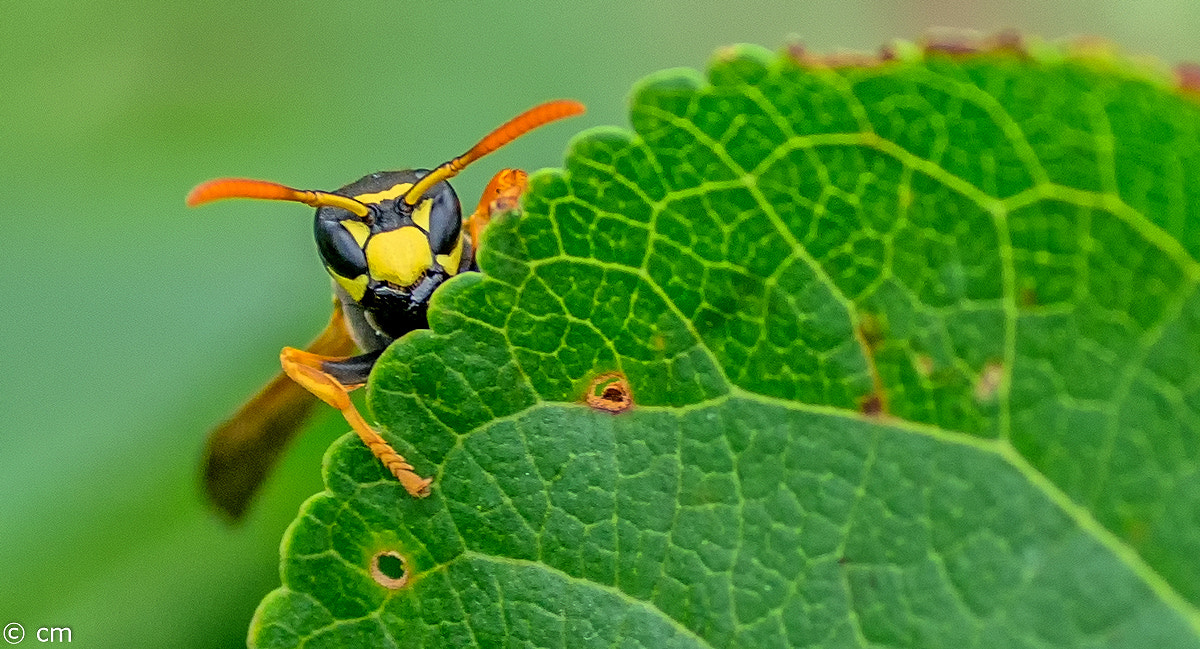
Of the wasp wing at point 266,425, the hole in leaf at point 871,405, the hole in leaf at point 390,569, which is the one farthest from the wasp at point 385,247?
the hole in leaf at point 871,405

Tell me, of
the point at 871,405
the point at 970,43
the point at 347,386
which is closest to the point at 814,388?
the point at 871,405

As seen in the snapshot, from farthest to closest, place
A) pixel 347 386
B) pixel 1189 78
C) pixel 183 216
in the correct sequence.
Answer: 1. pixel 183 216
2. pixel 347 386
3. pixel 1189 78

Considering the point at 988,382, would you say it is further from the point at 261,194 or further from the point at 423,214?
the point at 423,214

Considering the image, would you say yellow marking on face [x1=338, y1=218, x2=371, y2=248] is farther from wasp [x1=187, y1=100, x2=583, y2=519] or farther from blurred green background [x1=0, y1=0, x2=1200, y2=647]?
blurred green background [x1=0, y1=0, x2=1200, y2=647]

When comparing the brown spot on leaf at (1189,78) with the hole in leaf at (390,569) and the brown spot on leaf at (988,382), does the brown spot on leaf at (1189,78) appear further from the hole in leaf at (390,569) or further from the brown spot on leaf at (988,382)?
the hole in leaf at (390,569)

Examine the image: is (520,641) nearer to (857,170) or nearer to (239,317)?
(857,170)

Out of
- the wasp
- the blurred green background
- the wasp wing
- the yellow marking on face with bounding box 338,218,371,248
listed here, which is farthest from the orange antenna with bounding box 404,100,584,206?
the blurred green background
